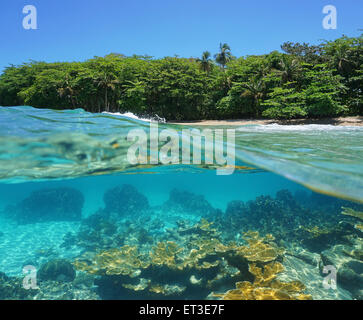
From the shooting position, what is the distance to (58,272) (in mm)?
8805

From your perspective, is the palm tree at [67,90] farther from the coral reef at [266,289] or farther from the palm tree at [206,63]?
the coral reef at [266,289]

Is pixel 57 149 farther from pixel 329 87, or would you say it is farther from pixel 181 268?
pixel 329 87

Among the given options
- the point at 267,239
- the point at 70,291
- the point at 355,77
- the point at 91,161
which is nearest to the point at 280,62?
the point at 355,77

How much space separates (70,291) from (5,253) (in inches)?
247

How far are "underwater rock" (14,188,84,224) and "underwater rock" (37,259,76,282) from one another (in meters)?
8.15

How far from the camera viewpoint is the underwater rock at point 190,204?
1603 cm

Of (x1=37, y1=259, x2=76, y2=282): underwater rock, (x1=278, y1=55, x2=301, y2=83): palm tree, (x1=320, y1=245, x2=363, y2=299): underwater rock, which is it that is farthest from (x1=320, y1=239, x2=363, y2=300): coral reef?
(x1=278, y1=55, x2=301, y2=83): palm tree

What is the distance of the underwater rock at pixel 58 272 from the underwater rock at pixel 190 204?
8.51 m

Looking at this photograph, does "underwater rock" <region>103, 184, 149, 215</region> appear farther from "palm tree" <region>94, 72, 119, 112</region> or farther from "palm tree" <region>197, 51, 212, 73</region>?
"palm tree" <region>197, 51, 212, 73</region>

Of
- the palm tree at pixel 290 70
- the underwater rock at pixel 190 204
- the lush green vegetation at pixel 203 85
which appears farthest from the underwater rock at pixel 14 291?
the palm tree at pixel 290 70

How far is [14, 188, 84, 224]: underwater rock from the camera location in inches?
647

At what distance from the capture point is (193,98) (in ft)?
129

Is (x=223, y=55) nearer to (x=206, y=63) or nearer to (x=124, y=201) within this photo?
(x=206, y=63)
